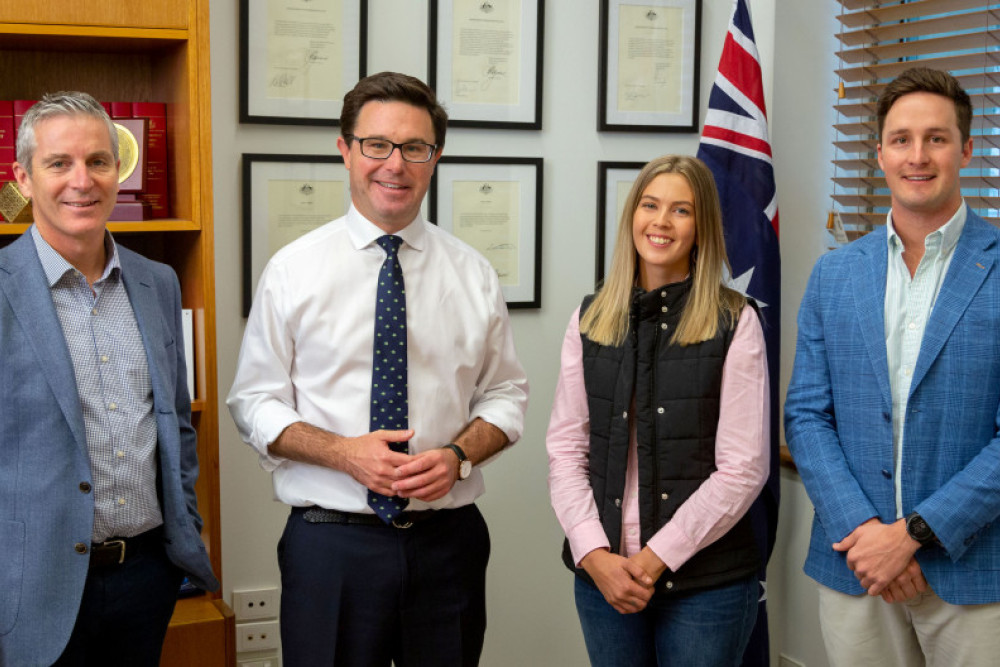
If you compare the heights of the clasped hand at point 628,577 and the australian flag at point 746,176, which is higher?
the australian flag at point 746,176

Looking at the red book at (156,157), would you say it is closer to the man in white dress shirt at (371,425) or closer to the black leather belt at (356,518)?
the man in white dress shirt at (371,425)

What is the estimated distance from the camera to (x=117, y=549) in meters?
1.82

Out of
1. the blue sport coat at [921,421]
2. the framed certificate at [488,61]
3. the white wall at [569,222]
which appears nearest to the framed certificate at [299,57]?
the white wall at [569,222]

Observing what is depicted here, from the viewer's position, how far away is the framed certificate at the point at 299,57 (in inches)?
105

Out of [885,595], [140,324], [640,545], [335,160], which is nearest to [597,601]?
[640,545]

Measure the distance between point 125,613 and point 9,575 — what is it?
21cm

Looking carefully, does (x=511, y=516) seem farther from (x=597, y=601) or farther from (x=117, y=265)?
(x=117, y=265)

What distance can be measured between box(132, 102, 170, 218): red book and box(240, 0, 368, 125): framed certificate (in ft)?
1.04

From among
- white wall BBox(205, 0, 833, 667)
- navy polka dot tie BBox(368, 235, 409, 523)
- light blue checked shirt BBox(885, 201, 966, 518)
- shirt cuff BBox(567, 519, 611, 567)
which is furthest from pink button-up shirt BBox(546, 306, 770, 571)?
white wall BBox(205, 0, 833, 667)

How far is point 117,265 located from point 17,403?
12.4 inches

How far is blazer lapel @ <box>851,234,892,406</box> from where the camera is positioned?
1.96 m

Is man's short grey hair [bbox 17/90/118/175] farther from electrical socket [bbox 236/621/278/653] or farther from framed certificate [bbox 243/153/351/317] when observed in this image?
electrical socket [bbox 236/621/278/653]

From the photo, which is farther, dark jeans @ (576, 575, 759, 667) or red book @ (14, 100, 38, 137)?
red book @ (14, 100, 38, 137)

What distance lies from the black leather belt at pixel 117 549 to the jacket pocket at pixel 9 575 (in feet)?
0.39
